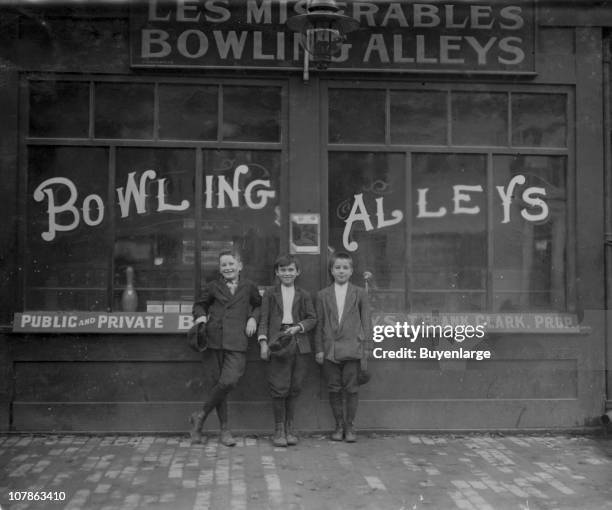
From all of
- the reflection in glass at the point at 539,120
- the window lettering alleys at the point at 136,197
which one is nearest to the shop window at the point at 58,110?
the window lettering alleys at the point at 136,197

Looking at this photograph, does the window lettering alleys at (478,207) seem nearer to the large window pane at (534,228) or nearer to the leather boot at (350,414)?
the large window pane at (534,228)

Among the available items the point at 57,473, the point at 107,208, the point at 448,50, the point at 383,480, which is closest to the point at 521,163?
the point at 448,50

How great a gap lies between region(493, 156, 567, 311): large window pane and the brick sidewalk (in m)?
1.47

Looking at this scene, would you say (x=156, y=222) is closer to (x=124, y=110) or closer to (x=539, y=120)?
(x=124, y=110)

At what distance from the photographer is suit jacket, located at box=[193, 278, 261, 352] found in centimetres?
711

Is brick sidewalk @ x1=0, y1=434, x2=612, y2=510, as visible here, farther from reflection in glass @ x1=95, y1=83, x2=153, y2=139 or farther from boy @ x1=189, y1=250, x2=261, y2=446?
reflection in glass @ x1=95, y1=83, x2=153, y2=139

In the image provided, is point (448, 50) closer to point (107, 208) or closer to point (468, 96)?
point (468, 96)

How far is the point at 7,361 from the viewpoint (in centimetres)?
744

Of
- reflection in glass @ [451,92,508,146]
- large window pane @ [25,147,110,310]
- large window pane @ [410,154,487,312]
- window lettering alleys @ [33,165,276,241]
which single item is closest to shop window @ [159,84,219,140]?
window lettering alleys @ [33,165,276,241]

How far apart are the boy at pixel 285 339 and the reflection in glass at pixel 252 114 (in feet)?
4.45

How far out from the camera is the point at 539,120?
7.93 m

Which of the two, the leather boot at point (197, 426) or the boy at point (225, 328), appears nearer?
the boy at point (225, 328)

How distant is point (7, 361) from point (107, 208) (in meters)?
1.75

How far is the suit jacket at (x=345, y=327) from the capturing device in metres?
7.18
